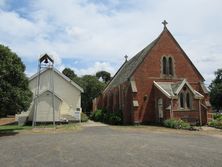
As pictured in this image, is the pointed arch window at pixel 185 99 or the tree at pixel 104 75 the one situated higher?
the tree at pixel 104 75

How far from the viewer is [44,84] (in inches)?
1555

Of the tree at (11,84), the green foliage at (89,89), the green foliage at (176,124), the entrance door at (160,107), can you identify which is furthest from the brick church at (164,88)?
the green foliage at (89,89)

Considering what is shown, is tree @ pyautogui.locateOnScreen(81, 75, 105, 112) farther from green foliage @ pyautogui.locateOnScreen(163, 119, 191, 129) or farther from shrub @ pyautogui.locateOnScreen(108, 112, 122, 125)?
green foliage @ pyautogui.locateOnScreen(163, 119, 191, 129)

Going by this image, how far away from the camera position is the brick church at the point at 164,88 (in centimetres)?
3192

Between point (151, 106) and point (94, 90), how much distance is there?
118ft

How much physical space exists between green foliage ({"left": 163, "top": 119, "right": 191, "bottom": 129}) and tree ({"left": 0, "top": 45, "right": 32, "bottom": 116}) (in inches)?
565

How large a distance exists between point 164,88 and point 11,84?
17799mm

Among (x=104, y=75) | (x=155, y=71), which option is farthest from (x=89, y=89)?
(x=155, y=71)

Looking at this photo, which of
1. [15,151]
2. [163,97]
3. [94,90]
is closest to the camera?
[15,151]

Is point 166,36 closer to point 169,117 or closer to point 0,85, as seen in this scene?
point 169,117

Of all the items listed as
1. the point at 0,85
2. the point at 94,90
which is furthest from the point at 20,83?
the point at 94,90

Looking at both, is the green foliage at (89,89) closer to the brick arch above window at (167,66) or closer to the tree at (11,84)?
the brick arch above window at (167,66)

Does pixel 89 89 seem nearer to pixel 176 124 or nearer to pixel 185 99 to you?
pixel 185 99

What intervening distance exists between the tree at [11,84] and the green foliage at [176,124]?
14.3 metres
